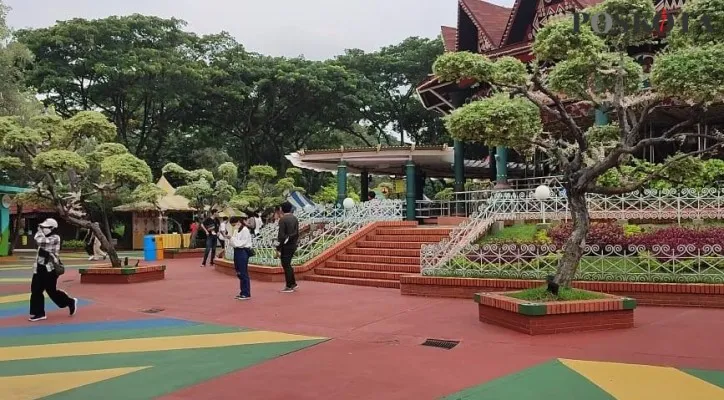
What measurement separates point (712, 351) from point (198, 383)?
4.97m

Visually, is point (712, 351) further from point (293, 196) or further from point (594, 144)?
point (293, 196)

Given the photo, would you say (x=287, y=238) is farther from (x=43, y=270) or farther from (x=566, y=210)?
(x=566, y=210)

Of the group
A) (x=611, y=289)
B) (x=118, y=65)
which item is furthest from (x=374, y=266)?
(x=118, y=65)

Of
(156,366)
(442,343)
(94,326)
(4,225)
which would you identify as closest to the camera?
(156,366)

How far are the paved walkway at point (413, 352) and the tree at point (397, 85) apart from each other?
2708 cm

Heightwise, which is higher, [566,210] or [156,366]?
[566,210]

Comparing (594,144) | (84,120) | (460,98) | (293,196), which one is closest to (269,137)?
(293,196)

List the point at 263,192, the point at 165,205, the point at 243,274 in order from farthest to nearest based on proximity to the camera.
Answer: the point at 165,205 < the point at 263,192 < the point at 243,274

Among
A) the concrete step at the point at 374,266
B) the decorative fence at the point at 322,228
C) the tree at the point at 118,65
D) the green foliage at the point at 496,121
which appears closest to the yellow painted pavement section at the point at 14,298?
Result: the decorative fence at the point at 322,228

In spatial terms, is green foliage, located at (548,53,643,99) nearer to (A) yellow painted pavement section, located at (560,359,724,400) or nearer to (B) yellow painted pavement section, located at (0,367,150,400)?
(A) yellow painted pavement section, located at (560,359,724,400)

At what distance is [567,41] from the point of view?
7504mm

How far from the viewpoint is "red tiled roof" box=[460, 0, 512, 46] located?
69.9 ft

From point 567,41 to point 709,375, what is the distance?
4.07 meters

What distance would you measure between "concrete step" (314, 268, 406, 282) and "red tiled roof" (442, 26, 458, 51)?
43.4 feet
